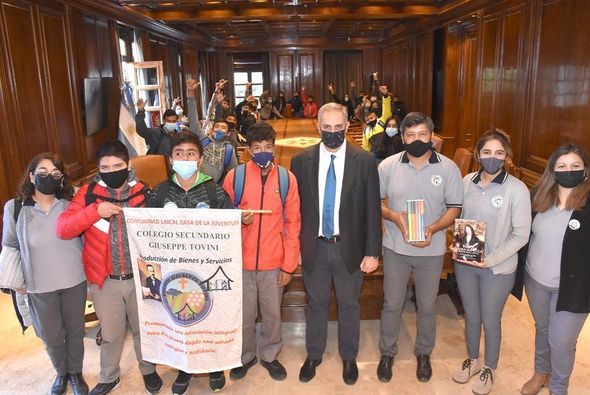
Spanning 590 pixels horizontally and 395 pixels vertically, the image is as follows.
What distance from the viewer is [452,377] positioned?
2.91 meters

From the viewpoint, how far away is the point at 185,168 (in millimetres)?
2498

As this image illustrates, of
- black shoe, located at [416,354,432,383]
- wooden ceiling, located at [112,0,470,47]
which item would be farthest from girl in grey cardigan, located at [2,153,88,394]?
wooden ceiling, located at [112,0,470,47]

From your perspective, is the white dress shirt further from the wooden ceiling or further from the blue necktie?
the wooden ceiling

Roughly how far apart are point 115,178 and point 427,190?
1680 mm

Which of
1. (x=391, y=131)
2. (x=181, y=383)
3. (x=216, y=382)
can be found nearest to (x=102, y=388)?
(x=181, y=383)

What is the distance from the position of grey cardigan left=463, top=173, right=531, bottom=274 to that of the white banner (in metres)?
1.34

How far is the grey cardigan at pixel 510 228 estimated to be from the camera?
244cm

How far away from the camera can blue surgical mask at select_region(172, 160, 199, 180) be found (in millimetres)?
2492

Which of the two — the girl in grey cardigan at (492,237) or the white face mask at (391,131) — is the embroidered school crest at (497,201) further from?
the white face mask at (391,131)

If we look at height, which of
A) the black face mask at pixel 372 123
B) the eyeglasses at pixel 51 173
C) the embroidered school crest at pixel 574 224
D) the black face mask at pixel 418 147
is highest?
the black face mask at pixel 418 147

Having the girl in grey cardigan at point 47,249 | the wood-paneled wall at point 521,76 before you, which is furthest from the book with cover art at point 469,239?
the wood-paneled wall at point 521,76

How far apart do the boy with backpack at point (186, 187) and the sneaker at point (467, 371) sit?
170 cm

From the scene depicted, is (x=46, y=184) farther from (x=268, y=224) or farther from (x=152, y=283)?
(x=268, y=224)

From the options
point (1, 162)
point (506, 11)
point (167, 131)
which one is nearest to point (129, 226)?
point (167, 131)
